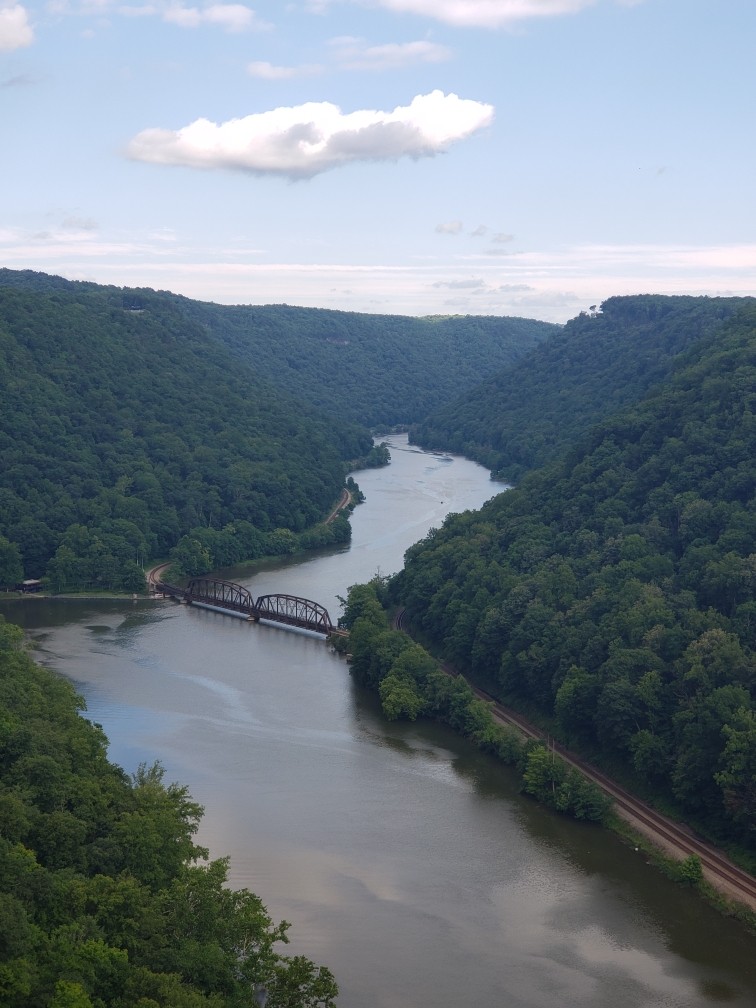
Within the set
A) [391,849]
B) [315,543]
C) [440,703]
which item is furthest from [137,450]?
[391,849]

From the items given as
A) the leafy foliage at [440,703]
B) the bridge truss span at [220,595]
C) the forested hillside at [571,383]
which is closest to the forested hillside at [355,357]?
the forested hillside at [571,383]

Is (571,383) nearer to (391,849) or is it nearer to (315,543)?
(315,543)

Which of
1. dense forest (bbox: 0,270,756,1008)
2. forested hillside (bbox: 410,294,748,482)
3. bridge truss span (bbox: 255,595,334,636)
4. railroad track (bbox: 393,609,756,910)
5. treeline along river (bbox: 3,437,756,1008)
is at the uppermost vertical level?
forested hillside (bbox: 410,294,748,482)

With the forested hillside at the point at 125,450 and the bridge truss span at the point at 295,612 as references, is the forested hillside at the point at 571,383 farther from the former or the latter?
the bridge truss span at the point at 295,612

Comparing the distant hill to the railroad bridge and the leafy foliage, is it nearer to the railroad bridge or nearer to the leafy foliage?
the railroad bridge

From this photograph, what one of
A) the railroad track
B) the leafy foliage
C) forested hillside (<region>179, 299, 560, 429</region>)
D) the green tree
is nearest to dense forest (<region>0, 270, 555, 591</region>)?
the green tree
